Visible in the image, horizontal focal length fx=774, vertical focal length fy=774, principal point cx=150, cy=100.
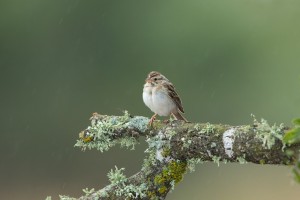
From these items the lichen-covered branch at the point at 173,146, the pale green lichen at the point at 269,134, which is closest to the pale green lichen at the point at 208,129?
the lichen-covered branch at the point at 173,146

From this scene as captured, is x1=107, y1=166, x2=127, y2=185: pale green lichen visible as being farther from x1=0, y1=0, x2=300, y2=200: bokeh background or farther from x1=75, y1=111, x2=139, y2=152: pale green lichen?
x1=0, y1=0, x2=300, y2=200: bokeh background

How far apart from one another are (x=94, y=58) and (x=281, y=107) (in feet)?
17.9

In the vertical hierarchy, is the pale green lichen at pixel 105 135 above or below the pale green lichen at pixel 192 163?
above

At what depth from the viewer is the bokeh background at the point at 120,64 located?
21188mm

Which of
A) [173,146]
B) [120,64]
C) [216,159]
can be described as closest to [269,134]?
[216,159]

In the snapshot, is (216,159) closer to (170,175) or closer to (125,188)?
(170,175)

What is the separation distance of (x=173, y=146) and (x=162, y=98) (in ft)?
7.40

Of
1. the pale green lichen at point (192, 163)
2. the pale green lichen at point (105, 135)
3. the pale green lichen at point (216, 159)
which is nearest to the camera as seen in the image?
the pale green lichen at point (216, 159)

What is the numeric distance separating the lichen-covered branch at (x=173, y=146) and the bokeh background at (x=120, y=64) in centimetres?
1534

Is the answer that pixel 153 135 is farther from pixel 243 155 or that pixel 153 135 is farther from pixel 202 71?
pixel 202 71

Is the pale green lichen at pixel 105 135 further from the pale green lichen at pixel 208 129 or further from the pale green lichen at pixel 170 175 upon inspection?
the pale green lichen at pixel 208 129

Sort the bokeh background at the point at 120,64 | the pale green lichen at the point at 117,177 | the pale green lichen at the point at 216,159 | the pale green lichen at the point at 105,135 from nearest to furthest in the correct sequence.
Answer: the pale green lichen at the point at 216,159 < the pale green lichen at the point at 117,177 < the pale green lichen at the point at 105,135 < the bokeh background at the point at 120,64

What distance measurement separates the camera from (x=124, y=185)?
16.1 feet

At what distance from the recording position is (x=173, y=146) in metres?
4.81
